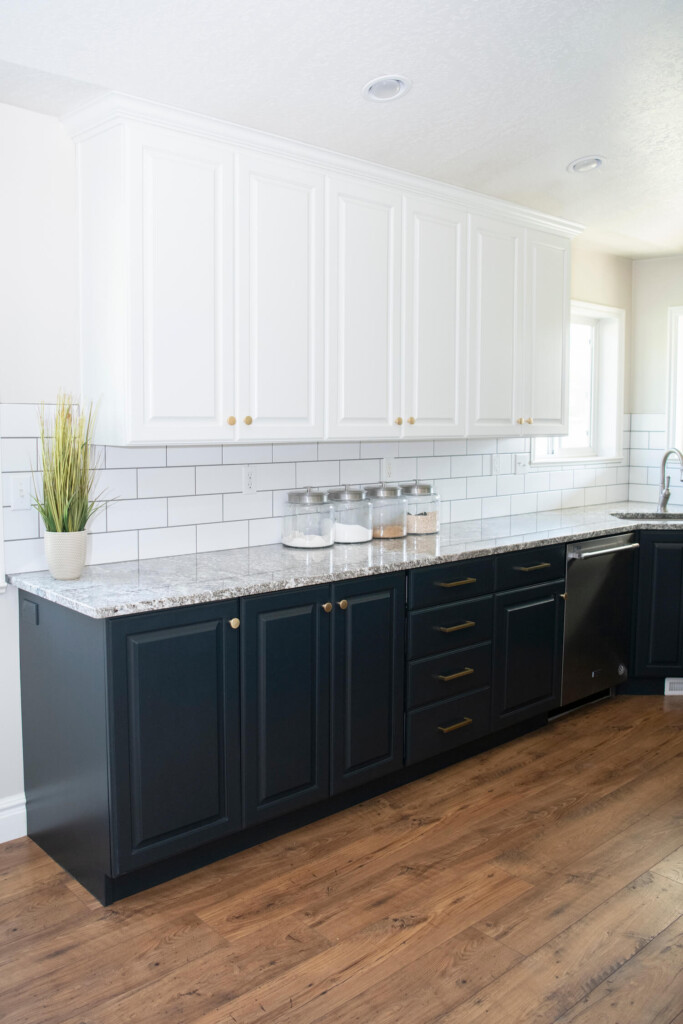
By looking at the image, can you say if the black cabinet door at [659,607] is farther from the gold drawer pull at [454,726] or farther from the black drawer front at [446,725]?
the gold drawer pull at [454,726]

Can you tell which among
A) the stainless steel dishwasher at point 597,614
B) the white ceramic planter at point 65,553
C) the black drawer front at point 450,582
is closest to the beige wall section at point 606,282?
the stainless steel dishwasher at point 597,614

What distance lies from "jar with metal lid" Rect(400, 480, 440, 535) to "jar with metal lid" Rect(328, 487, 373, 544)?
12.6 inches

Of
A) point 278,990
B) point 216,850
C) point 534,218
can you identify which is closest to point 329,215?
point 534,218

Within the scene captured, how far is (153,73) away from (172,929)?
2412mm

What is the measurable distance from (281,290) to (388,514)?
3.56 feet

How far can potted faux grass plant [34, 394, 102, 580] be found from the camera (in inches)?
104

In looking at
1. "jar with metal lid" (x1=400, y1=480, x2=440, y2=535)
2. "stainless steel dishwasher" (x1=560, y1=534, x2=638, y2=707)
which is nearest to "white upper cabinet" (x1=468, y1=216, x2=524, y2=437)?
"jar with metal lid" (x1=400, y1=480, x2=440, y2=535)

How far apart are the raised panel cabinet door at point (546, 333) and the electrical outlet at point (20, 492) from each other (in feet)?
7.84

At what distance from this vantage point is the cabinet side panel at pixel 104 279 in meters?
2.65

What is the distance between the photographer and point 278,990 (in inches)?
82.8

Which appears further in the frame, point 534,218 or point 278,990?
point 534,218

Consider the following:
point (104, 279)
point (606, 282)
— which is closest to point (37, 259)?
point (104, 279)

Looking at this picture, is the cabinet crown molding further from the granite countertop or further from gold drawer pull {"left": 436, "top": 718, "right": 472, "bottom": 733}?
gold drawer pull {"left": 436, "top": 718, "right": 472, "bottom": 733}

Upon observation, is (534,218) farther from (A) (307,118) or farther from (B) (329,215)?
(A) (307,118)
